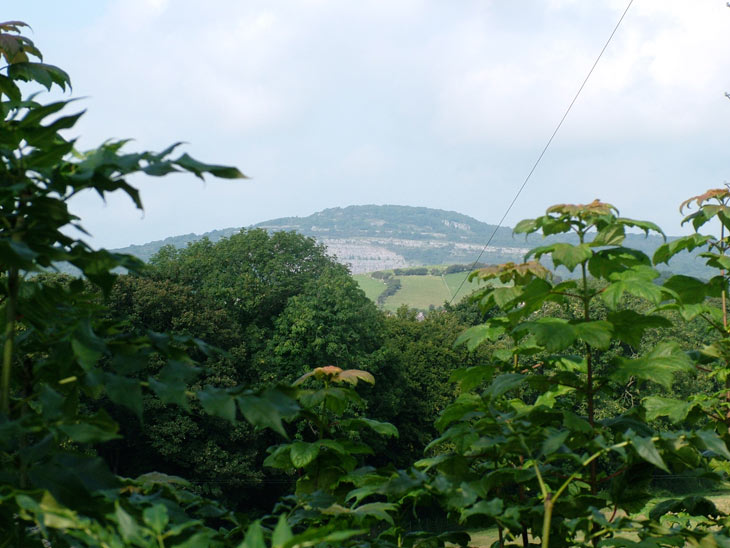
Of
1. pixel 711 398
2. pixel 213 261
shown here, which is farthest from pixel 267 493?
pixel 711 398

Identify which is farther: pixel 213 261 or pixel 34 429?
pixel 213 261

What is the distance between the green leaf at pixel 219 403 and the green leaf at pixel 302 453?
944 millimetres

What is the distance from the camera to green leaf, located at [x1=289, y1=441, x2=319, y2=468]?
2.24m

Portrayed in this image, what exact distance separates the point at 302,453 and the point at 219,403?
3.42 ft

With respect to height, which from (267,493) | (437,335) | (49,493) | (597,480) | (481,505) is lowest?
(267,493)

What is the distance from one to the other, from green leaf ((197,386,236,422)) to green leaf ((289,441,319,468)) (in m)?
0.94

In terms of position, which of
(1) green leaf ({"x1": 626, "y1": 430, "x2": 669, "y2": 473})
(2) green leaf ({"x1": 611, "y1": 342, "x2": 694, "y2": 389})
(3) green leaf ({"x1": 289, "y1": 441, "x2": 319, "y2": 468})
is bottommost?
(3) green leaf ({"x1": 289, "y1": 441, "x2": 319, "y2": 468})

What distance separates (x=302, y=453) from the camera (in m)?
2.27

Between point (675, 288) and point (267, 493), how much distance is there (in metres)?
33.9

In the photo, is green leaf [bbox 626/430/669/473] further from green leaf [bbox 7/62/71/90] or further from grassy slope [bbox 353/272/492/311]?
grassy slope [bbox 353/272/492/311]

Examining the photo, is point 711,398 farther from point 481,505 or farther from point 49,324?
point 49,324

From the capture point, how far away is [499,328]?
2850mm

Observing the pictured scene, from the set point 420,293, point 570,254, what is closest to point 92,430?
point 570,254

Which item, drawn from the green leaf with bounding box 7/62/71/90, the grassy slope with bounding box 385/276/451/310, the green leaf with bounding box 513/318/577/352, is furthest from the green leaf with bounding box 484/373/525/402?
the grassy slope with bounding box 385/276/451/310
